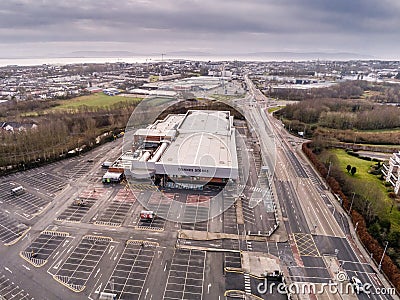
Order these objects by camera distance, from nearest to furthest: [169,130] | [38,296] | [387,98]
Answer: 1. [38,296]
2. [169,130]
3. [387,98]

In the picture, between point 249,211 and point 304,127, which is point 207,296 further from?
point 304,127

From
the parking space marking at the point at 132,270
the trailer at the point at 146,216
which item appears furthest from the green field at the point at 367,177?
the parking space marking at the point at 132,270

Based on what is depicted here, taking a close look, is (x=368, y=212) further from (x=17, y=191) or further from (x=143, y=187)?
(x=17, y=191)

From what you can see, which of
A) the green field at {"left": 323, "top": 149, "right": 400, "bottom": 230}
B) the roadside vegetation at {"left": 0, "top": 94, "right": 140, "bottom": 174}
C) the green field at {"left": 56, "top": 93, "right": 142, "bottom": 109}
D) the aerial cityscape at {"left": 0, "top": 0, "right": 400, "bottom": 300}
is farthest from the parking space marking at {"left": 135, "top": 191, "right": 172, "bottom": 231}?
the green field at {"left": 56, "top": 93, "right": 142, "bottom": 109}

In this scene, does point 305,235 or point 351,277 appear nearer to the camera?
point 351,277

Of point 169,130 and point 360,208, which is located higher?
point 169,130

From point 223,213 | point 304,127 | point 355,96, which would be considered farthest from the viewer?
point 355,96

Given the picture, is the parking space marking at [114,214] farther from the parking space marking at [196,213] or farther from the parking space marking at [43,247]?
the parking space marking at [196,213]

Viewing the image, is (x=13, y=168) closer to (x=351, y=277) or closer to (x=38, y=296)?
(x=38, y=296)

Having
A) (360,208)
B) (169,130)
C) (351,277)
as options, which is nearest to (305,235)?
(351,277)
